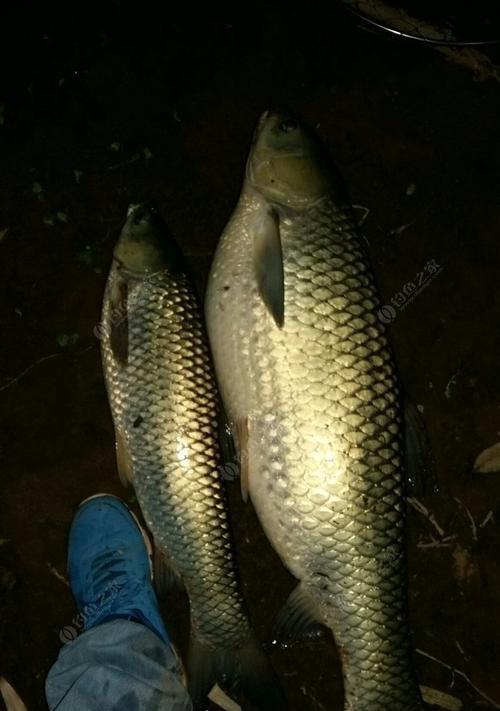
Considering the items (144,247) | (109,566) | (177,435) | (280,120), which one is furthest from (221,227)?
Answer: (109,566)

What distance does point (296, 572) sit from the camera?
246cm

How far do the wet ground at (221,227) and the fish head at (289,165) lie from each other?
0.55m

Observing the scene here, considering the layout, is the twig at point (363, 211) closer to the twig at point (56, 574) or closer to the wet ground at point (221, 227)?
the wet ground at point (221, 227)

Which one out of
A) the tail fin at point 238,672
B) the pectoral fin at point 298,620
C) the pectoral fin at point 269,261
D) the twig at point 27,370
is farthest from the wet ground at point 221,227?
the pectoral fin at point 269,261

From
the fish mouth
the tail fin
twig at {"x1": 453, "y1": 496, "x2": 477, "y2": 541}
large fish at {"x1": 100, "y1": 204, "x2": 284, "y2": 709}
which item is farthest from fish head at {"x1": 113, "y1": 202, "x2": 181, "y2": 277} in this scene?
twig at {"x1": 453, "y1": 496, "x2": 477, "y2": 541}

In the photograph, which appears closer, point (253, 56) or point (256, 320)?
point (256, 320)

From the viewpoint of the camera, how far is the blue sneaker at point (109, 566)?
2.93m

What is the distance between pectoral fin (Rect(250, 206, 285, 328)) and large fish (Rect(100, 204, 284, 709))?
1.29 ft

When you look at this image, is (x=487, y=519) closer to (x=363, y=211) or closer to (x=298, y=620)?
(x=298, y=620)

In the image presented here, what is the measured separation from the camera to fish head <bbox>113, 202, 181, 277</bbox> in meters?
2.66

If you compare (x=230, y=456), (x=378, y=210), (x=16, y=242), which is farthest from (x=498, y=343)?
(x=16, y=242)

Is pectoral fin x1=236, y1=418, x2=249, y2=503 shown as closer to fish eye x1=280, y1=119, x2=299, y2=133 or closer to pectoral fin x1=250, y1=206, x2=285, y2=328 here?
pectoral fin x1=250, y1=206, x2=285, y2=328

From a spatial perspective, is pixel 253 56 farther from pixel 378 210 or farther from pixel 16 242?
pixel 16 242

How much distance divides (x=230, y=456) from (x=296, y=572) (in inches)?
21.6
